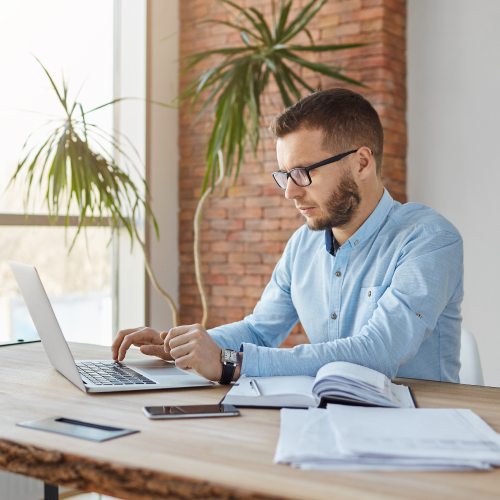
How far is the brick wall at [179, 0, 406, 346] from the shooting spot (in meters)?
3.30

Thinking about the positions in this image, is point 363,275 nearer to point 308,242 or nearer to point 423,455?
point 308,242

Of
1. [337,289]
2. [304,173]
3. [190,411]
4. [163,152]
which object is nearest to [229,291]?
[163,152]

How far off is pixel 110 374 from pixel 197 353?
251 millimetres

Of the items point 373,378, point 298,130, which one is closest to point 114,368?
point 373,378

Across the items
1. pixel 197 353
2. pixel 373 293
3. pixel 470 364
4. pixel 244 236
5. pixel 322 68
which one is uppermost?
pixel 322 68

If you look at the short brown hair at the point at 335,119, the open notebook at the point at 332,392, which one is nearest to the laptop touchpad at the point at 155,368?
the open notebook at the point at 332,392

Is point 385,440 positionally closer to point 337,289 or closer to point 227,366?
point 227,366

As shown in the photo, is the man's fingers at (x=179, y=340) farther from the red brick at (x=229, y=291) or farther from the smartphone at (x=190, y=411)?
the red brick at (x=229, y=291)

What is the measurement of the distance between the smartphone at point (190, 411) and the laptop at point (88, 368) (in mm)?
183

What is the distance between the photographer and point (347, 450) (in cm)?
81

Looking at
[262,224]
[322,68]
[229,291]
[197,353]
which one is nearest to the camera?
[197,353]

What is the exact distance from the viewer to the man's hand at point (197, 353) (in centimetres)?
128

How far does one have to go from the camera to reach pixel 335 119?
5.36 ft

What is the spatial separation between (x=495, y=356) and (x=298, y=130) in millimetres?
2077
